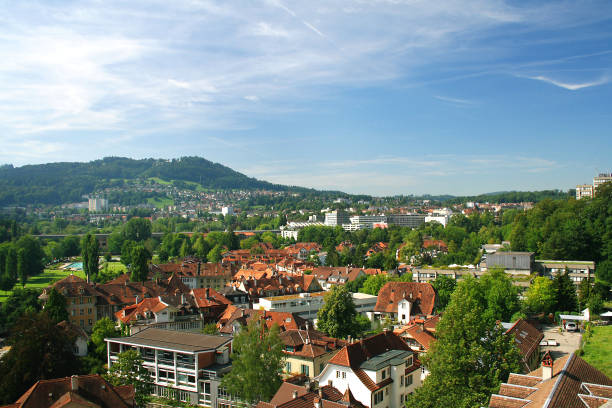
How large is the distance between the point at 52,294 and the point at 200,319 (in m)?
12.3

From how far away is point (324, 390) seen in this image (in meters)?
21.7

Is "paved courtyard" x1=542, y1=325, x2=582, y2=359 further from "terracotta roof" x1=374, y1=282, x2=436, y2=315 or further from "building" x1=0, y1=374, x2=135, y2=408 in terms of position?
"building" x1=0, y1=374, x2=135, y2=408

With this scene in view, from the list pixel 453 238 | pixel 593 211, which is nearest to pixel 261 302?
pixel 593 211

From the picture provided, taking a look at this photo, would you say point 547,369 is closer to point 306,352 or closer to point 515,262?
point 306,352

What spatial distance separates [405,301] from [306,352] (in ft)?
56.7

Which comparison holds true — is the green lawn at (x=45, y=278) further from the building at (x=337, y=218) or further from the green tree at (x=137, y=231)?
the building at (x=337, y=218)

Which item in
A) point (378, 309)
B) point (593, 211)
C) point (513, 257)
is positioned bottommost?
point (378, 309)

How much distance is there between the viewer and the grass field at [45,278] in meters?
69.9

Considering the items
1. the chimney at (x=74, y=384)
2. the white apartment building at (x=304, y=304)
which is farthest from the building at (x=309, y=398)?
the white apartment building at (x=304, y=304)

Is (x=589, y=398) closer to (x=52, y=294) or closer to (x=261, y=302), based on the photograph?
(x=261, y=302)

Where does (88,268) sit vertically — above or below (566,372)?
below

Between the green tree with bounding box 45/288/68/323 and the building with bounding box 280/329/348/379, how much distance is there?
20331 mm

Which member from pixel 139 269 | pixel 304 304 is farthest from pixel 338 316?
pixel 139 269

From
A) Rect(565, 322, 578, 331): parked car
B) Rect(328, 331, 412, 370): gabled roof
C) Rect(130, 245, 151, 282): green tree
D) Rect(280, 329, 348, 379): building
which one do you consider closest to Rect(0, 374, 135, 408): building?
Rect(280, 329, 348, 379): building
